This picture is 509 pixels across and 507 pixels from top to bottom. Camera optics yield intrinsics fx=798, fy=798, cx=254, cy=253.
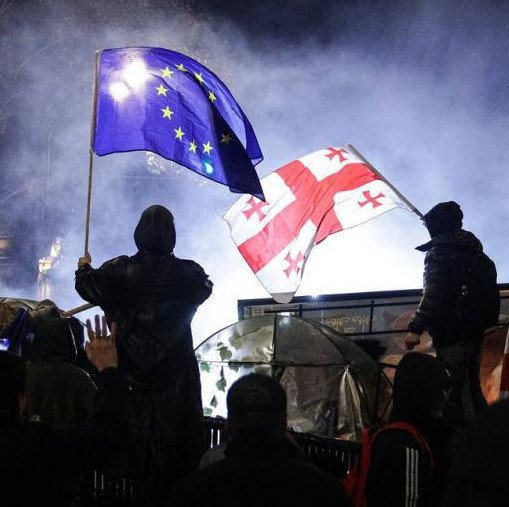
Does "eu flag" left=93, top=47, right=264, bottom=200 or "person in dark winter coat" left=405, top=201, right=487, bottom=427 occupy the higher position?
"eu flag" left=93, top=47, right=264, bottom=200

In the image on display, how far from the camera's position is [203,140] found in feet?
23.4

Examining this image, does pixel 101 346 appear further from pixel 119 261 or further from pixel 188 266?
pixel 188 266

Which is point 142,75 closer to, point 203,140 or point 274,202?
point 203,140

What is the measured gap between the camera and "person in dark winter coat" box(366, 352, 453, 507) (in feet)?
11.6

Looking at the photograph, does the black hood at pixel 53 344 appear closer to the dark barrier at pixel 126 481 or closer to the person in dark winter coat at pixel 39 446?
the dark barrier at pixel 126 481

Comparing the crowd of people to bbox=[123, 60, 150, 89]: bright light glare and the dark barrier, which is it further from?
bbox=[123, 60, 150, 89]: bright light glare

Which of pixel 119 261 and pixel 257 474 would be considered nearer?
pixel 257 474

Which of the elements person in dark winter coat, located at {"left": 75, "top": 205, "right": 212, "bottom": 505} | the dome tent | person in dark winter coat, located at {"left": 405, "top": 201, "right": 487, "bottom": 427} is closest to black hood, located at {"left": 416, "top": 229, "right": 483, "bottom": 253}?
person in dark winter coat, located at {"left": 405, "top": 201, "right": 487, "bottom": 427}

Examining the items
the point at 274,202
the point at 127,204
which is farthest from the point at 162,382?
the point at 127,204

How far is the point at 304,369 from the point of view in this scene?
1020 centimetres

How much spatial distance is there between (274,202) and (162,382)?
453cm

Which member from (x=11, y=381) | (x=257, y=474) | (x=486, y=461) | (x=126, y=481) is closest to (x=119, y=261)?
(x=11, y=381)

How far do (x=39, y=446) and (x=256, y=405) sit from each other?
855 mm

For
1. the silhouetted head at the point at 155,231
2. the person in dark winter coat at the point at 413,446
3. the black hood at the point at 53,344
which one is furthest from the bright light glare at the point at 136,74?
the person in dark winter coat at the point at 413,446
